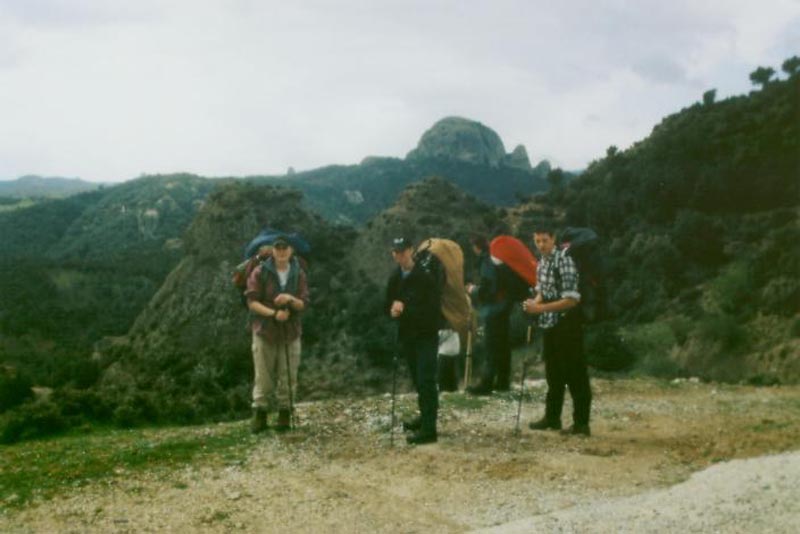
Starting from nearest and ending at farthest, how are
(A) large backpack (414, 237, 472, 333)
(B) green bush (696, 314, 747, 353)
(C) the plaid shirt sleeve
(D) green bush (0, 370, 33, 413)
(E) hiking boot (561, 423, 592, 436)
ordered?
(C) the plaid shirt sleeve
(E) hiking boot (561, 423, 592, 436)
(A) large backpack (414, 237, 472, 333)
(D) green bush (0, 370, 33, 413)
(B) green bush (696, 314, 747, 353)

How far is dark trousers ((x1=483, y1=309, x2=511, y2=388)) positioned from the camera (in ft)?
30.0

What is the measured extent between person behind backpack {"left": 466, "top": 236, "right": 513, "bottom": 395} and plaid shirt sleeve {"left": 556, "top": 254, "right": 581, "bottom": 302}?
7.23 feet

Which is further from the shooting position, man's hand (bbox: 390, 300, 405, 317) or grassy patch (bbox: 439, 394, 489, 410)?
grassy patch (bbox: 439, 394, 489, 410)

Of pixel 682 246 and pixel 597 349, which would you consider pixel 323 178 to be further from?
pixel 597 349

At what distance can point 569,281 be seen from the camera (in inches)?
269

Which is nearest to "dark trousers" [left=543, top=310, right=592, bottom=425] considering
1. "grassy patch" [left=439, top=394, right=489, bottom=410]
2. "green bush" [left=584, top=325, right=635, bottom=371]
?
"grassy patch" [left=439, top=394, right=489, bottom=410]

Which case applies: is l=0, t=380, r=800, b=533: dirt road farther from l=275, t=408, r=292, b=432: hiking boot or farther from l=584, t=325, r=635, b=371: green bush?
l=584, t=325, r=635, b=371: green bush

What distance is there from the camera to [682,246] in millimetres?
31922

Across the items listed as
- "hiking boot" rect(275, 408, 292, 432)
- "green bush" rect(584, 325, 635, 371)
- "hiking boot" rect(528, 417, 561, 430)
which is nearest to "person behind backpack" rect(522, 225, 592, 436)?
"hiking boot" rect(528, 417, 561, 430)

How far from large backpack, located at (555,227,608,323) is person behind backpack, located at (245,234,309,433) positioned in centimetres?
260

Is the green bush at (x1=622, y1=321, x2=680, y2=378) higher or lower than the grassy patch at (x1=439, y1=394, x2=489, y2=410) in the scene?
lower

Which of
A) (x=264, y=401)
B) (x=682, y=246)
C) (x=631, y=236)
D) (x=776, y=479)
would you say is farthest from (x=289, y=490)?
(x=631, y=236)

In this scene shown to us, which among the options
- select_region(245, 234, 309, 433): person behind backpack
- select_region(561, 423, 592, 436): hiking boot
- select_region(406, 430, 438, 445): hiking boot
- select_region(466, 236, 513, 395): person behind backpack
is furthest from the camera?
select_region(466, 236, 513, 395): person behind backpack

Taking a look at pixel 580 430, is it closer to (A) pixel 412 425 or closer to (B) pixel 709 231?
(A) pixel 412 425
